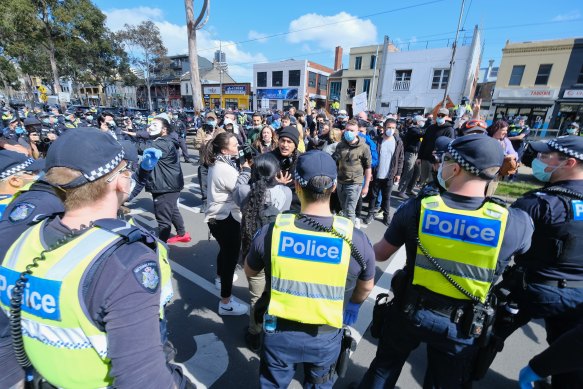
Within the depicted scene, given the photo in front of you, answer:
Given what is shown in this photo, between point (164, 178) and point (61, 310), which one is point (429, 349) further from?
point (164, 178)

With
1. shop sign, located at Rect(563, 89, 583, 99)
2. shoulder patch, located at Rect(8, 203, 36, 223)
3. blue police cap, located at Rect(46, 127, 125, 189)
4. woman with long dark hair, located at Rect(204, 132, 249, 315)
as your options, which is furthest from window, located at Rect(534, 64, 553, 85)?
shoulder patch, located at Rect(8, 203, 36, 223)

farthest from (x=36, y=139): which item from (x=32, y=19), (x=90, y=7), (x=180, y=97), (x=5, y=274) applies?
(x=180, y=97)

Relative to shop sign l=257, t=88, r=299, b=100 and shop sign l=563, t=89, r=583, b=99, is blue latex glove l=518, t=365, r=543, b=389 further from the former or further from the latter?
shop sign l=257, t=88, r=299, b=100

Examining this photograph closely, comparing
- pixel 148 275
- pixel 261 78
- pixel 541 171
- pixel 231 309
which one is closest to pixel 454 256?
pixel 541 171

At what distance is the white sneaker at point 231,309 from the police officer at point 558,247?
2.59 meters

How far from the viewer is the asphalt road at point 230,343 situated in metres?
2.38

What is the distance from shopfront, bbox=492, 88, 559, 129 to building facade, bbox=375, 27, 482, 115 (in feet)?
8.63

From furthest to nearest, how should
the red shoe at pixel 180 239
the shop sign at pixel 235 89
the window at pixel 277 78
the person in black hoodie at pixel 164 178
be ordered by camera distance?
the shop sign at pixel 235 89 → the window at pixel 277 78 → the red shoe at pixel 180 239 → the person in black hoodie at pixel 164 178

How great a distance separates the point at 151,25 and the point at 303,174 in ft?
146

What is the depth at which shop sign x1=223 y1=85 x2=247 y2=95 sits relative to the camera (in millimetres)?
44938

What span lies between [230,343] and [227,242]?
1.00 meters

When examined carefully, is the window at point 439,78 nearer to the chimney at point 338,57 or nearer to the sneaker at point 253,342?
the chimney at point 338,57

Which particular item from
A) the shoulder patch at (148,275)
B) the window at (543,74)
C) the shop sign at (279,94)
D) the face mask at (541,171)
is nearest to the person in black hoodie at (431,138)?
the face mask at (541,171)

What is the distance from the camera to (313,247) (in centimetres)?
145
